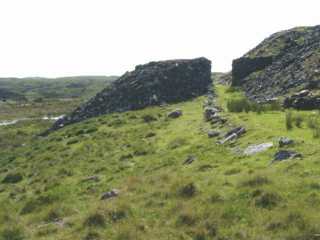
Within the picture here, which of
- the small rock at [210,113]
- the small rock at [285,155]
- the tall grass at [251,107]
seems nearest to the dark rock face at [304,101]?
the tall grass at [251,107]

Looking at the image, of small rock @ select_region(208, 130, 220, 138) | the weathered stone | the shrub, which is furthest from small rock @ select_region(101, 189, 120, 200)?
small rock @ select_region(208, 130, 220, 138)

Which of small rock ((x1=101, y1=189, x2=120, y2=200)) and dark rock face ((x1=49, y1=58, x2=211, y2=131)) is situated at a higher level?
dark rock face ((x1=49, y1=58, x2=211, y2=131))

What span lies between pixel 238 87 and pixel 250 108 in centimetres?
1858

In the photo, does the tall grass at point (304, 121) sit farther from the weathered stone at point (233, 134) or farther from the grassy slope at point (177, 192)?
the weathered stone at point (233, 134)

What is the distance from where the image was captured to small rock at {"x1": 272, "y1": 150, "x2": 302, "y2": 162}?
1736 centimetres

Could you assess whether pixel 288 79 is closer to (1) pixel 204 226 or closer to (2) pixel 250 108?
(2) pixel 250 108

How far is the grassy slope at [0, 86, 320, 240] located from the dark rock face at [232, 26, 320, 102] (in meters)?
9.06

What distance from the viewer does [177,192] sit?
16.7 meters

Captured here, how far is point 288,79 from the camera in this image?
133 ft

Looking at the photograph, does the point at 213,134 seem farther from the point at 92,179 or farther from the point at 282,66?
the point at 282,66

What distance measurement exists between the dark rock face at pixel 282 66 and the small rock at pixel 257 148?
555 inches

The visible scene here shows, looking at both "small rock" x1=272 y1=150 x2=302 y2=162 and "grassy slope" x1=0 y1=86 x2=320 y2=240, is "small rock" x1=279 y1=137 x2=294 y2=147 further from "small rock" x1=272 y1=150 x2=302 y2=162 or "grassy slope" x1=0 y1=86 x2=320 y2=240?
"small rock" x1=272 y1=150 x2=302 y2=162

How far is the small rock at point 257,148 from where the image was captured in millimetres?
19953

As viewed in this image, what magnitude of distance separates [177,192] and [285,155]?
4.37 m
